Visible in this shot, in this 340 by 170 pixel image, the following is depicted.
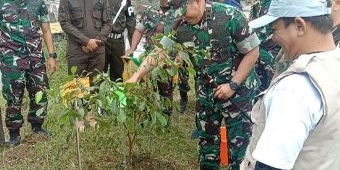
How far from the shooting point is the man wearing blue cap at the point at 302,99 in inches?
51.6

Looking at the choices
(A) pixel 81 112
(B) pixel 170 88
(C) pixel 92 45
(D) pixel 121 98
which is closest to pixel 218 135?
(D) pixel 121 98

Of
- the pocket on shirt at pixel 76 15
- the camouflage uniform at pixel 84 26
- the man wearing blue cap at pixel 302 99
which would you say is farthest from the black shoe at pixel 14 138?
the man wearing blue cap at pixel 302 99

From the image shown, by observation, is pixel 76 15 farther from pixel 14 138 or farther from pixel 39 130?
pixel 14 138

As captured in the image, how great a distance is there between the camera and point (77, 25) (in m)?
4.70

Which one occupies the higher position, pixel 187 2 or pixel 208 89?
pixel 187 2

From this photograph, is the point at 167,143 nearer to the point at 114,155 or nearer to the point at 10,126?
the point at 114,155

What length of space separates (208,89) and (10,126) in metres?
2.24

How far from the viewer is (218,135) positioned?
331cm

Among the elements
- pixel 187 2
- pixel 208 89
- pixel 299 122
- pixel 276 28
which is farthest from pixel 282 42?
pixel 208 89

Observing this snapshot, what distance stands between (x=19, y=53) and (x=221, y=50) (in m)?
2.15

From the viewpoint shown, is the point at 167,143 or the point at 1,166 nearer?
the point at 1,166

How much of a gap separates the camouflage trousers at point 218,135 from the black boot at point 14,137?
6.69 feet

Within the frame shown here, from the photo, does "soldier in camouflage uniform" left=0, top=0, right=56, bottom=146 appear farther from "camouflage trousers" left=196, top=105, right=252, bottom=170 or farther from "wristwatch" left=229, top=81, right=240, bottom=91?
"wristwatch" left=229, top=81, right=240, bottom=91

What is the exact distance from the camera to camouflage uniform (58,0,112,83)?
182 inches
